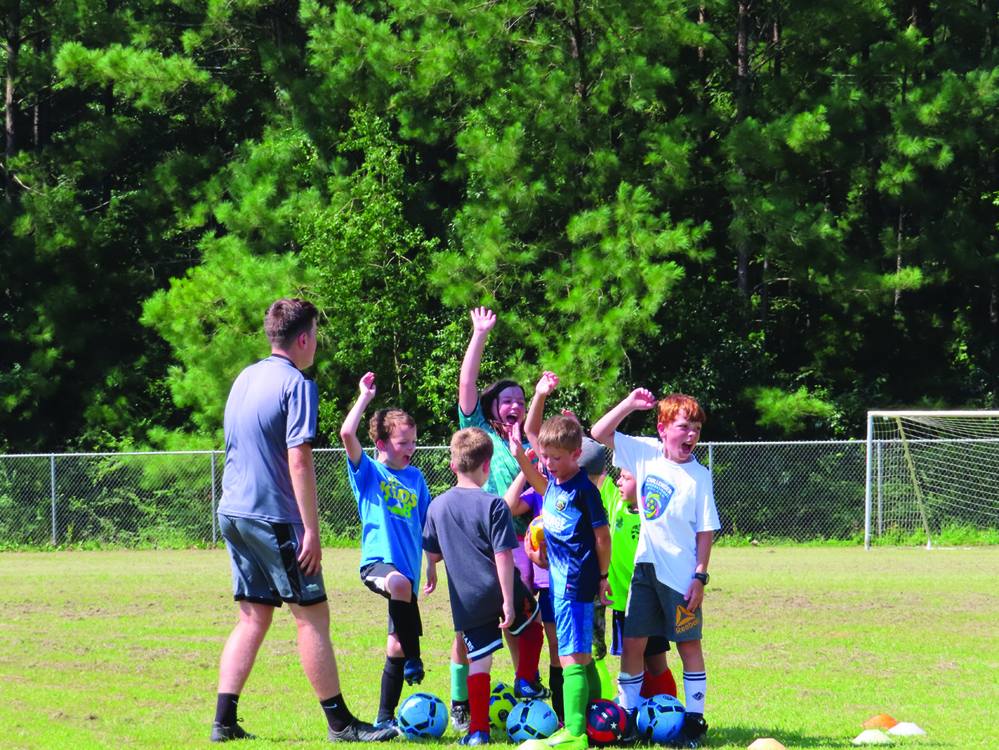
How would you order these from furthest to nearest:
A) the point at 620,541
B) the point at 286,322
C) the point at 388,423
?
the point at 620,541, the point at 388,423, the point at 286,322

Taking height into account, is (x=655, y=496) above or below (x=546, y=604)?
above

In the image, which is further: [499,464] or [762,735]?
[499,464]

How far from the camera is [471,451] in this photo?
541cm

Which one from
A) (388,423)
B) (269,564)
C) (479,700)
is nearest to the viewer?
(269,564)

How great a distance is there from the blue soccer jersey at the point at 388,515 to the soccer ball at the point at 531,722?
863mm

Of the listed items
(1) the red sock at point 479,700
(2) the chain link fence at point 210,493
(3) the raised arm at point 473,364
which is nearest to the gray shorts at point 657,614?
(1) the red sock at point 479,700

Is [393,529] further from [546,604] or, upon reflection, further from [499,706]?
[499,706]

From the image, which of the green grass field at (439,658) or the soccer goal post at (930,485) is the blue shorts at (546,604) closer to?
the green grass field at (439,658)

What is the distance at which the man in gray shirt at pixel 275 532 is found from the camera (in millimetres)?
5230

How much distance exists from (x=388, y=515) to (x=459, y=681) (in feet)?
3.10

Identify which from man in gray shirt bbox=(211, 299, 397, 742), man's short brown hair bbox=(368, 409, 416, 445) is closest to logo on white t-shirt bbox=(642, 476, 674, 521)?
man's short brown hair bbox=(368, 409, 416, 445)

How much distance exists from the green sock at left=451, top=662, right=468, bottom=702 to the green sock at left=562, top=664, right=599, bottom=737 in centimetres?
74

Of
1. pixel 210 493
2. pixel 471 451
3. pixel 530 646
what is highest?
pixel 471 451

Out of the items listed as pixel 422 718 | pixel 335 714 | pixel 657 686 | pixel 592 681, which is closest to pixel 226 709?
pixel 335 714
